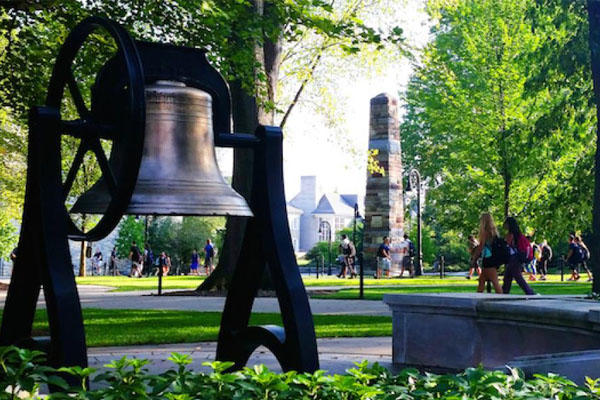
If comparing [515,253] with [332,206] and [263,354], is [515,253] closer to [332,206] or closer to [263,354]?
[263,354]

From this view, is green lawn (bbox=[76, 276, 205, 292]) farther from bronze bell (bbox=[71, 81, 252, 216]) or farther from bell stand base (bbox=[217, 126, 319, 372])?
bronze bell (bbox=[71, 81, 252, 216])

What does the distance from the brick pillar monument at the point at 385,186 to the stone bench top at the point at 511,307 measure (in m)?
28.8

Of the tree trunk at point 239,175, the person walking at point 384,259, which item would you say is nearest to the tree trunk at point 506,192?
the person walking at point 384,259

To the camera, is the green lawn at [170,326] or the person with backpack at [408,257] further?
the person with backpack at [408,257]

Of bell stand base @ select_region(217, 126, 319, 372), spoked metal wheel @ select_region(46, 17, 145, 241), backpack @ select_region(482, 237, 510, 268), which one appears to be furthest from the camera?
backpack @ select_region(482, 237, 510, 268)

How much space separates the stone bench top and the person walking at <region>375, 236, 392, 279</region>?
2601cm

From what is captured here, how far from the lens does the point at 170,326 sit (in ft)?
39.1

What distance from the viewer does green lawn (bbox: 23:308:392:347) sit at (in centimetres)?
1030

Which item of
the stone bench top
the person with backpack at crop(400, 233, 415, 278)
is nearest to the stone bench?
the stone bench top

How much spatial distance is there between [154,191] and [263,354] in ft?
16.2

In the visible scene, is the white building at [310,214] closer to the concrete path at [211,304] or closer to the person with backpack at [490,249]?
the concrete path at [211,304]

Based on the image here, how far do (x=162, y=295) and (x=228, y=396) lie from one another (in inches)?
693

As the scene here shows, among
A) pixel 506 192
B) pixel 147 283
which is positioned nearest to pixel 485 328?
pixel 147 283

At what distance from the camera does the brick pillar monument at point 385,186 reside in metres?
36.5
